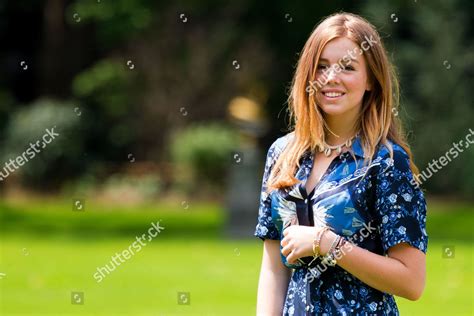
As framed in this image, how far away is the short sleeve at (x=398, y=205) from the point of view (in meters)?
3.24

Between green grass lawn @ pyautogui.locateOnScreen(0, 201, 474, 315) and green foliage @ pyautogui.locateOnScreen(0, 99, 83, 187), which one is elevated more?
green foliage @ pyautogui.locateOnScreen(0, 99, 83, 187)

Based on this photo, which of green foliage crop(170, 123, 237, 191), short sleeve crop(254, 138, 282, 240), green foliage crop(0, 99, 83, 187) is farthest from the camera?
green foliage crop(0, 99, 83, 187)

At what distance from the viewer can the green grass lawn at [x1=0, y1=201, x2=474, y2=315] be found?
11773 millimetres

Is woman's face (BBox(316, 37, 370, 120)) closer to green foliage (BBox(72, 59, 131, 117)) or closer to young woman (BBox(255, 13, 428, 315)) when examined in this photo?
young woman (BBox(255, 13, 428, 315))

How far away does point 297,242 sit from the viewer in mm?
3234

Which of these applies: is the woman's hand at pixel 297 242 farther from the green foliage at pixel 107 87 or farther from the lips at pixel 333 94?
the green foliage at pixel 107 87

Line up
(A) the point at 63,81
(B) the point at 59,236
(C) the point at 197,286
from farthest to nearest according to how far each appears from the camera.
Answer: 1. (A) the point at 63,81
2. (B) the point at 59,236
3. (C) the point at 197,286

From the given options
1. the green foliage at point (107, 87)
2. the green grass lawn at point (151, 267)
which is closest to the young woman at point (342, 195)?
the green grass lawn at point (151, 267)

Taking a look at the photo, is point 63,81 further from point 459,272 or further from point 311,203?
point 311,203

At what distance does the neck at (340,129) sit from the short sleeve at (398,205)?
0.20 metres

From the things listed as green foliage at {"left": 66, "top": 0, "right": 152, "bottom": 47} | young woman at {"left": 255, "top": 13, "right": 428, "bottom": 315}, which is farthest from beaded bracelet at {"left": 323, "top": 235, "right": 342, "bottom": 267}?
green foliage at {"left": 66, "top": 0, "right": 152, "bottom": 47}

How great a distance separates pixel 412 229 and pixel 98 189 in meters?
26.1

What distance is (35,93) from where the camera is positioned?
107ft

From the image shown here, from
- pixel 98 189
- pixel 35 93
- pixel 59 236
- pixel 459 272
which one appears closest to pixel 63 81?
pixel 35 93
